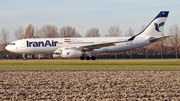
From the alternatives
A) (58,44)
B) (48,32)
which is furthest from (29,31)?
(58,44)

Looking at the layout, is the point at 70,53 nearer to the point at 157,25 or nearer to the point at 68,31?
the point at 157,25

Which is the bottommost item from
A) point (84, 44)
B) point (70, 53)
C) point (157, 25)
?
point (70, 53)

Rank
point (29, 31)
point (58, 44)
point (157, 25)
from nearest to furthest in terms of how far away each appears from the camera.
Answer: point (58, 44) → point (157, 25) → point (29, 31)

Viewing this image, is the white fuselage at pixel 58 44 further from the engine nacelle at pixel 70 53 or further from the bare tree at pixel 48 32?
the bare tree at pixel 48 32

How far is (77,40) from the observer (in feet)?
108

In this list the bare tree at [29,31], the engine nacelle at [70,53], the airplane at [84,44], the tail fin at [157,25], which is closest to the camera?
the engine nacelle at [70,53]

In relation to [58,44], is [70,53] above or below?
below

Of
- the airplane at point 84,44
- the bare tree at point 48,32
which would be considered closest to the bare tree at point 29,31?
the bare tree at point 48,32

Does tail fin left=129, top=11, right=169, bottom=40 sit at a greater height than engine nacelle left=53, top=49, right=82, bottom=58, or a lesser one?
greater

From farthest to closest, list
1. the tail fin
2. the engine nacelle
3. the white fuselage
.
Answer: the tail fin → the white fuselage → the engine nacelle

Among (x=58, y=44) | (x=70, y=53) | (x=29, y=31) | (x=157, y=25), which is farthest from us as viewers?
(x=29, y=31)

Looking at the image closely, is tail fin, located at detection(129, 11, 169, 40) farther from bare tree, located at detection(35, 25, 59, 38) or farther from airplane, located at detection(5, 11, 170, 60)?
bare tree, located at detection(35, 25, 59, 38)

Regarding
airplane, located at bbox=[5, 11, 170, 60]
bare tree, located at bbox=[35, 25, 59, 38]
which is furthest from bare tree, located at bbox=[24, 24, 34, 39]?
airplane, located at bbox=[5, 11, 170, 60]

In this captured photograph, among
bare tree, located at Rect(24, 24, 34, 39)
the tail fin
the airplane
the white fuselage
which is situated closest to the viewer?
the airplane
